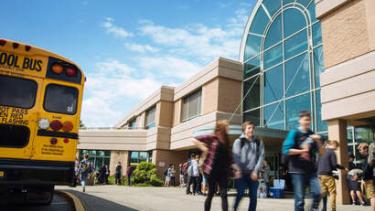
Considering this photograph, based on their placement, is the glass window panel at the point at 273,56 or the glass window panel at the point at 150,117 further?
the glass window panel at the point at 150,117

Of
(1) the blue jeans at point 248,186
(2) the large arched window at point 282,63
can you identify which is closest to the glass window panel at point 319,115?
(2) the large arched window at point 282,63

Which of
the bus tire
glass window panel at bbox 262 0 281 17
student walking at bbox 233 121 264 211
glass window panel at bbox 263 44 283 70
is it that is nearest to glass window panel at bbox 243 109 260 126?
glass window panel at bbox 263 44 283 70

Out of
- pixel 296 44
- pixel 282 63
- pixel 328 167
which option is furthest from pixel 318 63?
pixel 328 167

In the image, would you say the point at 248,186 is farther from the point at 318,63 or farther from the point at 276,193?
the point at 318,63

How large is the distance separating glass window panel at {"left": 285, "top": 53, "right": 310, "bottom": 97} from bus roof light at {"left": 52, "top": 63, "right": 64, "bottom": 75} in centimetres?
1282

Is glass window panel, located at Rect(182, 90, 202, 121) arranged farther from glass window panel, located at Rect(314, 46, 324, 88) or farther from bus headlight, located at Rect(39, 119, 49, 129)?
bus headlight, located at Rect(39, 119, 49, 129)

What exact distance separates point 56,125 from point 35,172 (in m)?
0.93

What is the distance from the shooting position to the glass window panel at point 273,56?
19.5 m

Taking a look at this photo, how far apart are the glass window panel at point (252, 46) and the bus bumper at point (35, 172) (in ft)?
56.6

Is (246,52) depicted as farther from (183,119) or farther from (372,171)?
(372,171)

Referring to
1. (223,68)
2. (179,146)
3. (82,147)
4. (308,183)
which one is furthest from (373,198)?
(82,147)

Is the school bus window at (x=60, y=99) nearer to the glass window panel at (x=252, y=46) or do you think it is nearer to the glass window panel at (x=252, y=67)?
the glass window panel at (x=252, y=67)

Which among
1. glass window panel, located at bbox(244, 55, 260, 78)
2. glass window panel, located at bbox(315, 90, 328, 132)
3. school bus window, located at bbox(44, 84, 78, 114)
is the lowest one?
school bus window, located at bbox(44, 84, 78, 114)

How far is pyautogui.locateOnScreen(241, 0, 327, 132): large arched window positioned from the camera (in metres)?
16.6
